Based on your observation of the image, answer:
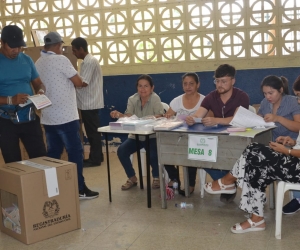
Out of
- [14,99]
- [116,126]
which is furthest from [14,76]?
[116,126]

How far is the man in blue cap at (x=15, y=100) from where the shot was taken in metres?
3.32

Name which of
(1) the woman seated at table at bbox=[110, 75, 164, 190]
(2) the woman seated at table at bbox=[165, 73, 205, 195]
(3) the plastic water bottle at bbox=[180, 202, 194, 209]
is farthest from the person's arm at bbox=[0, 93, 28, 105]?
(3) the plastic water bottle at bbox=[180, 202, 194, 209]

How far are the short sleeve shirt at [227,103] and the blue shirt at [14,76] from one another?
153 centimetres

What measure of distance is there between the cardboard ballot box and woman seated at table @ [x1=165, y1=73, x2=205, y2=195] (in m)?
1.16

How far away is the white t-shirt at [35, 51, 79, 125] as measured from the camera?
3.68 meters

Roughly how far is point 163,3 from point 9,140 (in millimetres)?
2767

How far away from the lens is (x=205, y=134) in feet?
10.6

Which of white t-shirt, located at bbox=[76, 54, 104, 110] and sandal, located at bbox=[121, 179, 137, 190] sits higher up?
white t-shirt, located at bbox=[76, 54, 104, 110]

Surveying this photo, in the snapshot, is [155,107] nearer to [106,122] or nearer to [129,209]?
[129,209]

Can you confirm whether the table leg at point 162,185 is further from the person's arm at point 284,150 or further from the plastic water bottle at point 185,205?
the person's arm at point 284,150

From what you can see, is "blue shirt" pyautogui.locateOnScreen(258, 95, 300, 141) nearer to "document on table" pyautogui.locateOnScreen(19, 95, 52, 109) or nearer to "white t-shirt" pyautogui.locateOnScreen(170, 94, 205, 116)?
"white t-shirt" pyautogui.locateOnScreen(170, 94, 205, 116)

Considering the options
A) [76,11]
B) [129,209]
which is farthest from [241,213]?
[76,11]

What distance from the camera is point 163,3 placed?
5277 millimetres

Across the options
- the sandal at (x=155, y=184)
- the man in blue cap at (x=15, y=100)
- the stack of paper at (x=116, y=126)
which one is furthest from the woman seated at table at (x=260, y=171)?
the man in blue cap at (x=15, y=100)
